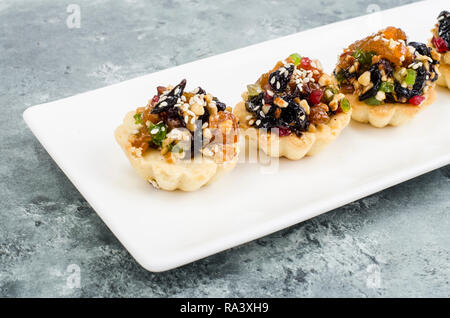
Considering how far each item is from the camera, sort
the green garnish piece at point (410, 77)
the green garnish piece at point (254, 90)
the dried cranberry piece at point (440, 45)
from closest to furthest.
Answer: the green garnish piece at point (254, 90)
the green garnish piece at point (410, 77)
the dried cranberry piece at point (440, 45)

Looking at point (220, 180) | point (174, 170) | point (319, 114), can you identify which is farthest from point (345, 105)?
point (174, 170)

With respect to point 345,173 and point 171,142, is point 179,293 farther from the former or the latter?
point 345,173

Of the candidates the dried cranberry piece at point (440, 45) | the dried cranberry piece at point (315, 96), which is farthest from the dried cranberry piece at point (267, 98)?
the dried cranberry piece at point (440, 45)

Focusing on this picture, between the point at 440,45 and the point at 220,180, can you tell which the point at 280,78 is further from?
the point at 440,45

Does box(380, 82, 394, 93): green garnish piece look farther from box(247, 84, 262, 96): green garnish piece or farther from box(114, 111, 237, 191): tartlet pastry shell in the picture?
box(114, 111, 237, 191): tartlet pastry shell

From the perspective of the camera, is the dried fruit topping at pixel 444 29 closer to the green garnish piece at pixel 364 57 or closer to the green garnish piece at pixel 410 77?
the green garnish piece at pixel 410 77

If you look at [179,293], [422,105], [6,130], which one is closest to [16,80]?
[6,130]
